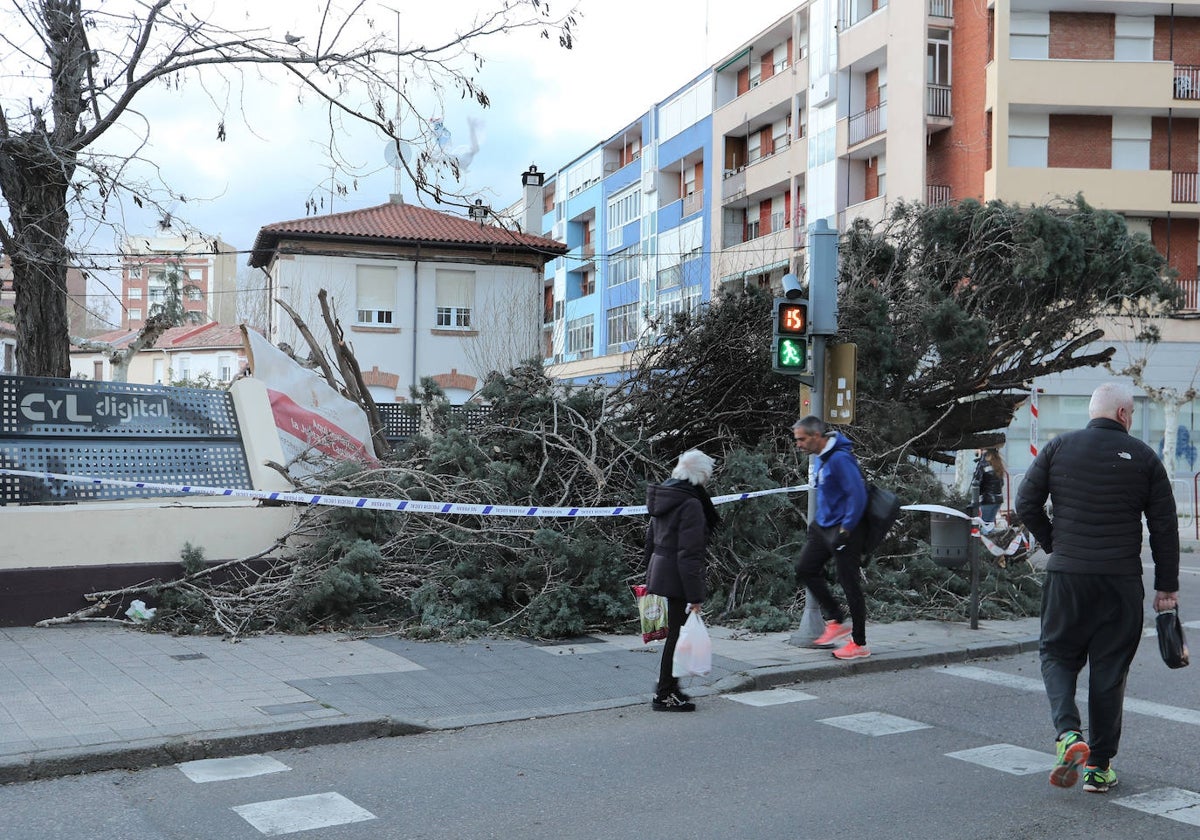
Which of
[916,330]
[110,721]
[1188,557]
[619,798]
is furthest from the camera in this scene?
[1188,557]

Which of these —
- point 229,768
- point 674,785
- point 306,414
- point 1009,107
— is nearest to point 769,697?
point 674,785

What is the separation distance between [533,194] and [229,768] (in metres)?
55.9

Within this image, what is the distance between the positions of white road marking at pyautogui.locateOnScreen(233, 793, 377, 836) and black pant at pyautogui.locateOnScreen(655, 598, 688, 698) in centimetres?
247

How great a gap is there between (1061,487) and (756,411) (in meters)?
7.36

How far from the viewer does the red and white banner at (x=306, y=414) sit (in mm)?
11883

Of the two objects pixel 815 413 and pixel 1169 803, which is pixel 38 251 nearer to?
pixel 815 413

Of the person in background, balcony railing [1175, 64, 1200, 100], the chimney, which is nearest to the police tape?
the person in background

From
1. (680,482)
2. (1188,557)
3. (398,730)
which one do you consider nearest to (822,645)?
(680,482)

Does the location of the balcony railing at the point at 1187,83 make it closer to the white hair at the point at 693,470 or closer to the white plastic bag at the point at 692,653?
the white hair at the point at 693,470

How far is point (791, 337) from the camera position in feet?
30.3

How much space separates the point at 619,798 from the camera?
17.5 ft

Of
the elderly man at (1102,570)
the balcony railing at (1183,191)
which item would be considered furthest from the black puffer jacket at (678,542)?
the balcony railing at (1183,191)

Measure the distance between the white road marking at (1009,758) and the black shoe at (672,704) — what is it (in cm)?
168

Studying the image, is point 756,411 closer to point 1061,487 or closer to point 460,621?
point 460,621
